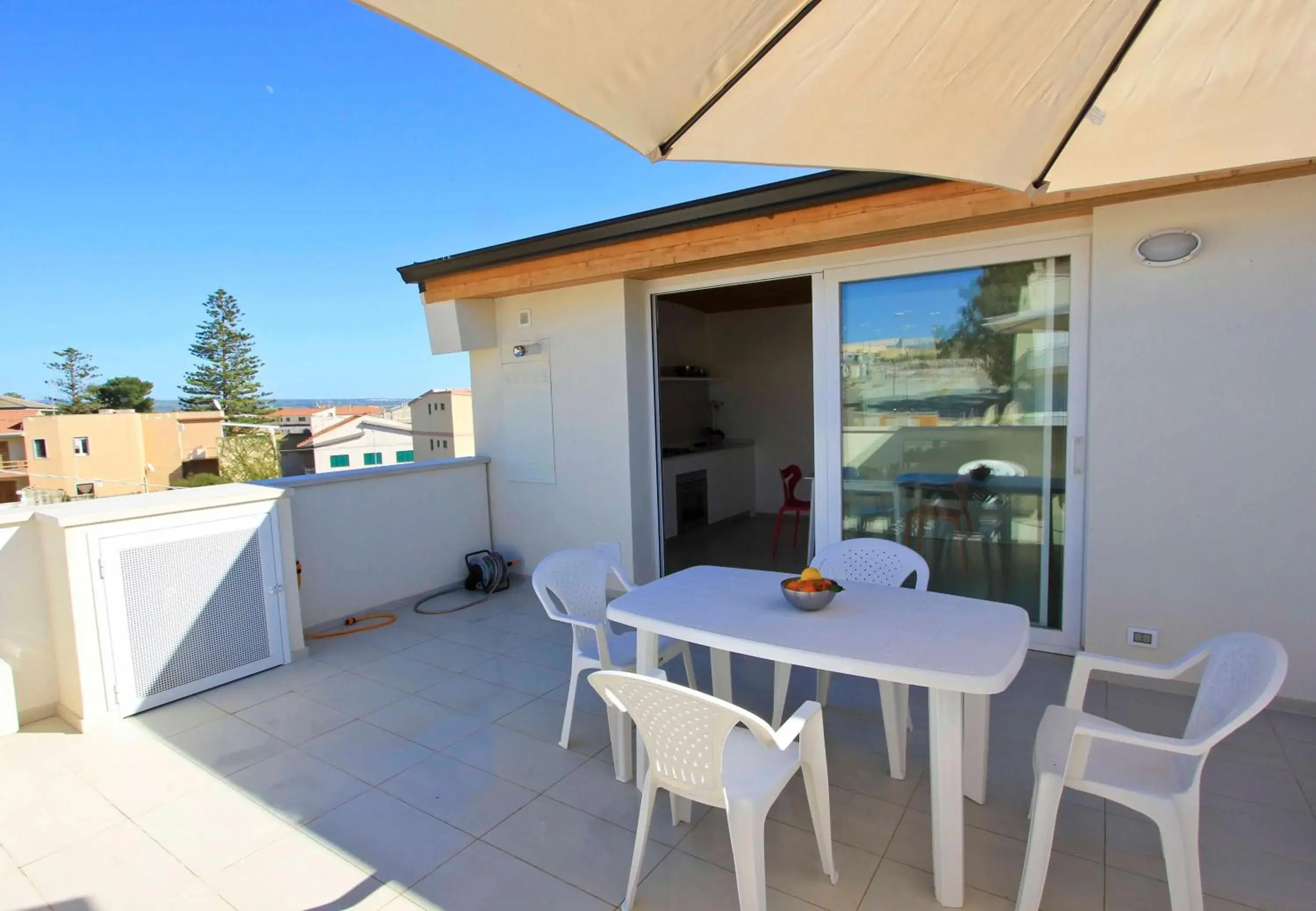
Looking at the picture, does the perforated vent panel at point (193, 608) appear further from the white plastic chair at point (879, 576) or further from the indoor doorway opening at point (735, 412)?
the indoor doorway opening at point (735, 412)

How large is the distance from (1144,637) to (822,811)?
223 centimetres

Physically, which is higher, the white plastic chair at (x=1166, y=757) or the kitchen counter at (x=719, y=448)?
the kitchen counter at (x=719, y=448)

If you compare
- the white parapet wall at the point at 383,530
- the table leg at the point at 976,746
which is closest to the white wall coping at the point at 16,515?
the white parapet wall at the point at 383,530

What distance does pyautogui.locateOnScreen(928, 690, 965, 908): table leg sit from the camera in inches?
67.7

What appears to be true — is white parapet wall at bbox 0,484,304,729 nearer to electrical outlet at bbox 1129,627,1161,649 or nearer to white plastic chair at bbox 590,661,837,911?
white plastic chair at bbox 590,661,837,911

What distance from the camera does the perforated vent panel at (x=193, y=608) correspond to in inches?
120

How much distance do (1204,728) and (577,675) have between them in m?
1.99

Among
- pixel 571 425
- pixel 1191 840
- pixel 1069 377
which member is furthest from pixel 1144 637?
pixel 571 425

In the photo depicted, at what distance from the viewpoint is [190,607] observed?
321 cm

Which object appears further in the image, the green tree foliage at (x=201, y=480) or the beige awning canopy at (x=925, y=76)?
the green tree foliage at (x=201, y=480)

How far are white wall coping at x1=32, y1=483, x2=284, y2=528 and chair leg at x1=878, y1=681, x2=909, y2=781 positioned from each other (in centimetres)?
325

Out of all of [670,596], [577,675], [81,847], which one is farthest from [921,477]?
[81,847]

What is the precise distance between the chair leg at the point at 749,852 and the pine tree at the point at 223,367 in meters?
35.4

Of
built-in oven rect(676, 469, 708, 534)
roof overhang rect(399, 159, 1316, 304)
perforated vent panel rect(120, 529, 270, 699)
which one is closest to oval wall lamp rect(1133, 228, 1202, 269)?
roof overhang rect(399, 159, 1316, 304)
